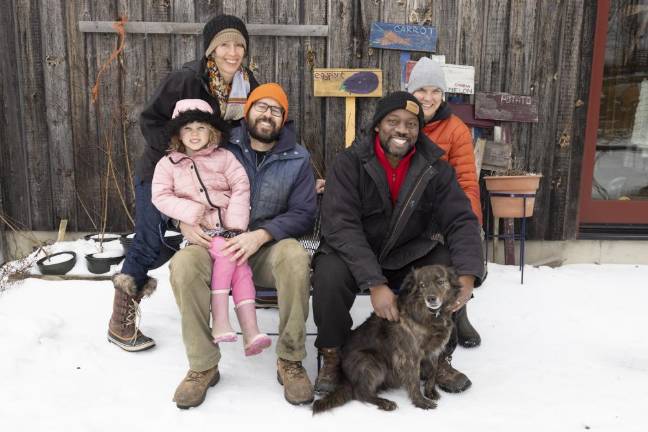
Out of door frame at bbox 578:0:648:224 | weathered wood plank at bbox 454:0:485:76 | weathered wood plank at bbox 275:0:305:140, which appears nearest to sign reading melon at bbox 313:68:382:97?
weathered wood plank at bbox 275:0:305:140

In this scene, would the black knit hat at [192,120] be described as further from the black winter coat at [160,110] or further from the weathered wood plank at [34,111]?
the weathered wood plank at [34,111]

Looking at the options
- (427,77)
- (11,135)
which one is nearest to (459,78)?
(427,77)

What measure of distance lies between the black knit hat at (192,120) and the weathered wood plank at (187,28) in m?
1.93

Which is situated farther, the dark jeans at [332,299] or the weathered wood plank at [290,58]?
the weathered wood plank at [290,58]

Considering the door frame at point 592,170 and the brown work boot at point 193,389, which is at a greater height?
the door frame at point 592,170

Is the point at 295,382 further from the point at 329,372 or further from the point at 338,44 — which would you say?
the point at 338,44

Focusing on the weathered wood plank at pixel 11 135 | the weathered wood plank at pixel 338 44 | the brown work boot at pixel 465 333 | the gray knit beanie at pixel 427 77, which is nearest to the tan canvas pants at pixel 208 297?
the brown work boot at pixel 465 333

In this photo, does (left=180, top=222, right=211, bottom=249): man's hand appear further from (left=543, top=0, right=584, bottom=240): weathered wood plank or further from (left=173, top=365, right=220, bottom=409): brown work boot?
(left=543, top=0, right=584, bottom=240): weathered wood plank

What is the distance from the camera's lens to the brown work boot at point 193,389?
8.19 ft

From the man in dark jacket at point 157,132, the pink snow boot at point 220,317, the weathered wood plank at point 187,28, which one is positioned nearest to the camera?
the pink snow boot at point 220,317

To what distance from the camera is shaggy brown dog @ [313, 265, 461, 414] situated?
2.45m

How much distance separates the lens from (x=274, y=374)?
291 centimetres

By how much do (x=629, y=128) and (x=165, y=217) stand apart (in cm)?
454

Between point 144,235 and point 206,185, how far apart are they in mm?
511
